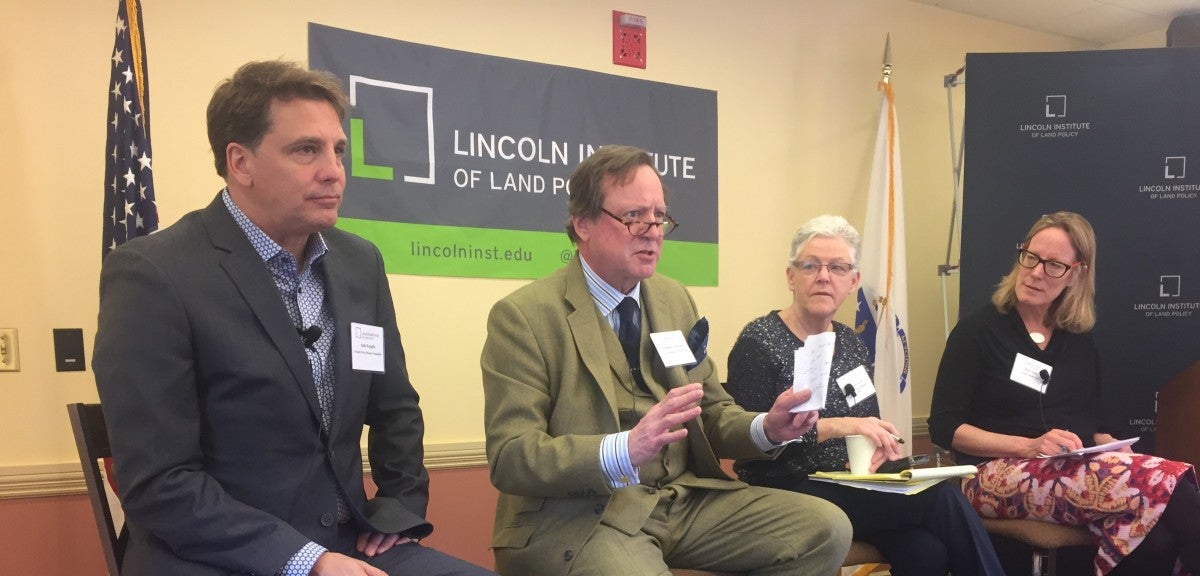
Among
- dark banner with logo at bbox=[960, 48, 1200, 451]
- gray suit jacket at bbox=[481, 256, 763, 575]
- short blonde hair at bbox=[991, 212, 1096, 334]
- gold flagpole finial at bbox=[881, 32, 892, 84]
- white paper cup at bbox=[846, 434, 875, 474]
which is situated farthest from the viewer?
gold flagpole finial at bbox=[881, 32, 892, 84]

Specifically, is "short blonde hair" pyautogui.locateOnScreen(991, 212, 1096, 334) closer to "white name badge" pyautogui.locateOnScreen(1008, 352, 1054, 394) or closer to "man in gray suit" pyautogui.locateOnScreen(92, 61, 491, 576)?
"white name badge" pyautogui.locateOnScreen(1008, 352, 1054, 394)

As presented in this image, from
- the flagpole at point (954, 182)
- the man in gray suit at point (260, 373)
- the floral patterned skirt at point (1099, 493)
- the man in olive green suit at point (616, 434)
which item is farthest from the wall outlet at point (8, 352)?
the flagpole at point (954, 182)

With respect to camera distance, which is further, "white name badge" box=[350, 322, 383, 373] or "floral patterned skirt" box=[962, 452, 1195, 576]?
"floral patterned skirt" box=[962, 452, 1195, 576]

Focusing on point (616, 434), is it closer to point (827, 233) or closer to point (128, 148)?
point (827, 233)

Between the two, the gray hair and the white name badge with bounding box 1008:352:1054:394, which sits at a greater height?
the gray hair

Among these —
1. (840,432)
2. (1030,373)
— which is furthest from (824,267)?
(1030,373)

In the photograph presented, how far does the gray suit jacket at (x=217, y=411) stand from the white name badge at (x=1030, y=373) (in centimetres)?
222

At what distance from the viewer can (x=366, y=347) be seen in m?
1.97

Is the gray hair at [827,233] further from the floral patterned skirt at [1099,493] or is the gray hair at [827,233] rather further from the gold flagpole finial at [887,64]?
the gold flagpole finial at [887,64]

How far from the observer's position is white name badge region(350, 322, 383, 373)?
194 cm

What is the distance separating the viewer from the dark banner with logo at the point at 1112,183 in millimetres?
4297

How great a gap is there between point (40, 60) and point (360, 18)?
1.07 meters

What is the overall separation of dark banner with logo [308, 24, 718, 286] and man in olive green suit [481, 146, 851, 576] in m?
1.12

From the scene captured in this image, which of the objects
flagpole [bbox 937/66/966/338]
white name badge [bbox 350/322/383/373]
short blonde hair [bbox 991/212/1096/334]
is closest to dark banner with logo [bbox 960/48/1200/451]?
flagpole [bbox 937/66/966/338]
